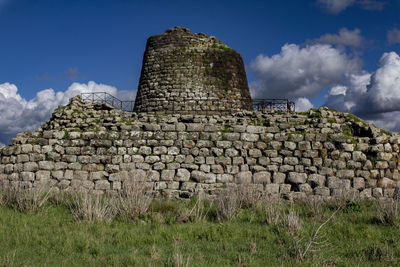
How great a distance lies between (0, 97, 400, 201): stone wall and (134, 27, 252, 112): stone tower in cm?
445

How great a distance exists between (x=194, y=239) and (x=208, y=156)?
4.27m

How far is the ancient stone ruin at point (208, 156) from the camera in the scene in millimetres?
9289

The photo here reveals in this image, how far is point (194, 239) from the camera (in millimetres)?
5340

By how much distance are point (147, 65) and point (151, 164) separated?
7.29 meters

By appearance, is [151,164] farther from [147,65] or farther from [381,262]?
[147,65]

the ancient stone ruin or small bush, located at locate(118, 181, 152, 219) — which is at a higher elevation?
the ancient stone ruin

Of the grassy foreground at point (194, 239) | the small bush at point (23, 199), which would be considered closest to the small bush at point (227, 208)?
the grassy foreground at point (194, 239)

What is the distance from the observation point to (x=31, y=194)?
7.10 meters

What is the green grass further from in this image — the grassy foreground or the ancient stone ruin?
the ancient stone ruin

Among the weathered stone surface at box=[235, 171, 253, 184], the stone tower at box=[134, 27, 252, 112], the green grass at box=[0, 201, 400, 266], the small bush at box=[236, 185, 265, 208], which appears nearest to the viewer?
the green grass at box=[0, 201, 400, 266]

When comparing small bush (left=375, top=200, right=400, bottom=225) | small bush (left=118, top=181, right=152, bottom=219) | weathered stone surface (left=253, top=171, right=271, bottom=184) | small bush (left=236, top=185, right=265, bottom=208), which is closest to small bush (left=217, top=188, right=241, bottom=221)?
small bush (left=236, top=185, right=265, bottom=208)

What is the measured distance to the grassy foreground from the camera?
4.36 metres

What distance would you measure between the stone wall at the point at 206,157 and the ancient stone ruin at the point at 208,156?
3 centimetres

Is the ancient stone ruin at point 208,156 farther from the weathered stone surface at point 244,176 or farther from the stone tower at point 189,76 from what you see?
the stone tower at point 189,76
